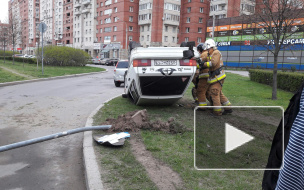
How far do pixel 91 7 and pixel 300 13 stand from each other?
79.0m

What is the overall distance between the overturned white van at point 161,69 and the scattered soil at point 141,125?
3.46 feet

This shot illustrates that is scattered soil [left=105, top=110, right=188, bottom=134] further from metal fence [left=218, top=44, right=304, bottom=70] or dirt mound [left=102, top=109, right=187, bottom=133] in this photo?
metal fence [left=218, top=44, right=304, bottom=70]

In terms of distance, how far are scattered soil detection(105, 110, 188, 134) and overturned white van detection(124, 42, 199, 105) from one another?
3.46 feet

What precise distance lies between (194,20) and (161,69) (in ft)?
217

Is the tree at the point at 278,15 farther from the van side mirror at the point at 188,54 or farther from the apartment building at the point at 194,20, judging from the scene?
the apartment building at the point at 194,20

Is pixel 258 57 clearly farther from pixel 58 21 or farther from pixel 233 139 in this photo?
pixel 58 21

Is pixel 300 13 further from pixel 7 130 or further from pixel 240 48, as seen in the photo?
pixel 240 48

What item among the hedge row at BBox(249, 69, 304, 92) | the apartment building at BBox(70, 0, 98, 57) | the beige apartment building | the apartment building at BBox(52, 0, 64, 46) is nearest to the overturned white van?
the hedge row at BBox(249, 69, 304, 92)

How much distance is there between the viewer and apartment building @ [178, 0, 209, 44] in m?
69.6

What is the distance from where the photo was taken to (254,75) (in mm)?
18625

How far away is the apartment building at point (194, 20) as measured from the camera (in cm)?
6962

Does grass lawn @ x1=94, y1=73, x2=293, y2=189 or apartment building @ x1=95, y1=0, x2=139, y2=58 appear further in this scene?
apartment building @ x1=95, y1=0, x2=139, y2=58

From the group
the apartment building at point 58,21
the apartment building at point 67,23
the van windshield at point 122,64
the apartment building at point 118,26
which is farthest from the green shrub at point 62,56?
the apartment building at point 58,21

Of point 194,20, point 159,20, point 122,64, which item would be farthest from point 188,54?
point 194,20
